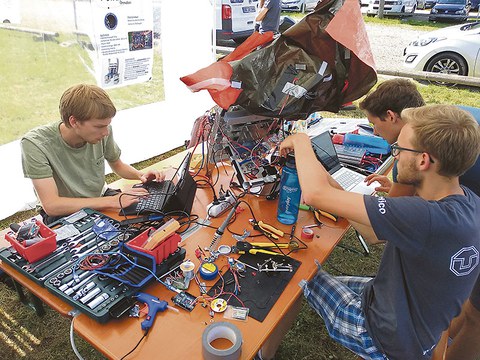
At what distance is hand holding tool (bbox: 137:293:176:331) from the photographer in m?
1.17

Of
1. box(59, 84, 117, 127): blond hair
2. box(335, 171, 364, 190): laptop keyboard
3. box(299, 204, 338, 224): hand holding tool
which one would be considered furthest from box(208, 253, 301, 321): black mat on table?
box(59, 84, 117, 127): blond hair

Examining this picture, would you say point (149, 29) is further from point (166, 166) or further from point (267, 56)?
point (267, 56)

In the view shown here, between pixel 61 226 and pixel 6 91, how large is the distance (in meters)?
1.70

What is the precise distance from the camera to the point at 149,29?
10.9 ft

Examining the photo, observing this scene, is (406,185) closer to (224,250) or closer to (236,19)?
(224,250)

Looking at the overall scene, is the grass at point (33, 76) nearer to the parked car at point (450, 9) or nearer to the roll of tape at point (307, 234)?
the roll of tape at point (307, 234)

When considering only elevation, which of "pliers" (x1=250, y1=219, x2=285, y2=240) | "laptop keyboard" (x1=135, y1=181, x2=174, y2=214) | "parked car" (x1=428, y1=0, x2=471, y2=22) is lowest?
"pliers" (x1=250, y1=219, x2=285, y2=240)

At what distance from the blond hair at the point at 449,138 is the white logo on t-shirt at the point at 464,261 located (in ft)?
0.86

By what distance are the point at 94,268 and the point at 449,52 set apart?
7.12m

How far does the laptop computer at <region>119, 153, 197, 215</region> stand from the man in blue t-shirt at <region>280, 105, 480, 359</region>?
63 centimetres

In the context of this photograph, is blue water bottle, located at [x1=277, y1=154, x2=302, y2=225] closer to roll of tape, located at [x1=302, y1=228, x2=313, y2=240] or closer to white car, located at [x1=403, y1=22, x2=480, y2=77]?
roll of tape, located at [x1=302, y1=228, x2=313, y2=240]

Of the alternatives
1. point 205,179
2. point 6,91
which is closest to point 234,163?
point 205,179

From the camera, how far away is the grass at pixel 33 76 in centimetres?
265

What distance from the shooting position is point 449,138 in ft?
3.93
